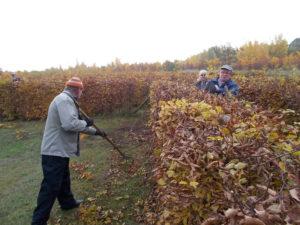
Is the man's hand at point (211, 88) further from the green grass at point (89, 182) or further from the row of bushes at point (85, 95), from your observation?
the row of bushes at point (85, 95)

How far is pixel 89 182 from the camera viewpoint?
7.51m

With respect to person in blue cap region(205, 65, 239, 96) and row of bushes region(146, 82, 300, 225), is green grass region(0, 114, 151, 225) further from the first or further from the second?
row of bushes region(146, 82, 300, 225)

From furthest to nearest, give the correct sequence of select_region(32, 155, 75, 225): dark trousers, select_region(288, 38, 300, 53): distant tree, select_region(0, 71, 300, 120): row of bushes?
select_region(288, 38, 300, 53): distant tree
select_region(0, 71, 300, 120): row of bushes
select_region(32, 155, 75, 225): dark trousers

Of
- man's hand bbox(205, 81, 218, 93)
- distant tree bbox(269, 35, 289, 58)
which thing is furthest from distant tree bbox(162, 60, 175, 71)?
man's hand bbox(205, 81, 218, 93)

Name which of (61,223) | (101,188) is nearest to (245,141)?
(61,223)

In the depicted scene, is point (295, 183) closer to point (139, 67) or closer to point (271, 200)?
point (271, 200)

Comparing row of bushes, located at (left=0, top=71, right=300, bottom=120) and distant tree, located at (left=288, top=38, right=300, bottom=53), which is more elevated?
distant tree, located at (left=288, top=38, right=300, bottom=53)

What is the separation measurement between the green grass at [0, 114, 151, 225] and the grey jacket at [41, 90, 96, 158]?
122 cm

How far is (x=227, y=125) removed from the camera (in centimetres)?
330

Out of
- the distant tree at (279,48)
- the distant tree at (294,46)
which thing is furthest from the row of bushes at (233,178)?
the distant tree at (294,46)

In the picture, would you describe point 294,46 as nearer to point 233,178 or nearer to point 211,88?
point 211,88

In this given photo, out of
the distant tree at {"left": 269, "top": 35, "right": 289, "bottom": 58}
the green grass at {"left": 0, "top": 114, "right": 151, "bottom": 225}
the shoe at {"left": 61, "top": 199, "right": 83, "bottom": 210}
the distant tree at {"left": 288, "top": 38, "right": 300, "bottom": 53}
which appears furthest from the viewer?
the distant tree at {"left": 288, "top": 38, "right": 300, "bottom": 53}

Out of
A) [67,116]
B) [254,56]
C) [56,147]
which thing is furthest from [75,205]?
[254,56]

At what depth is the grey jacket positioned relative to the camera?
5.28 meters
